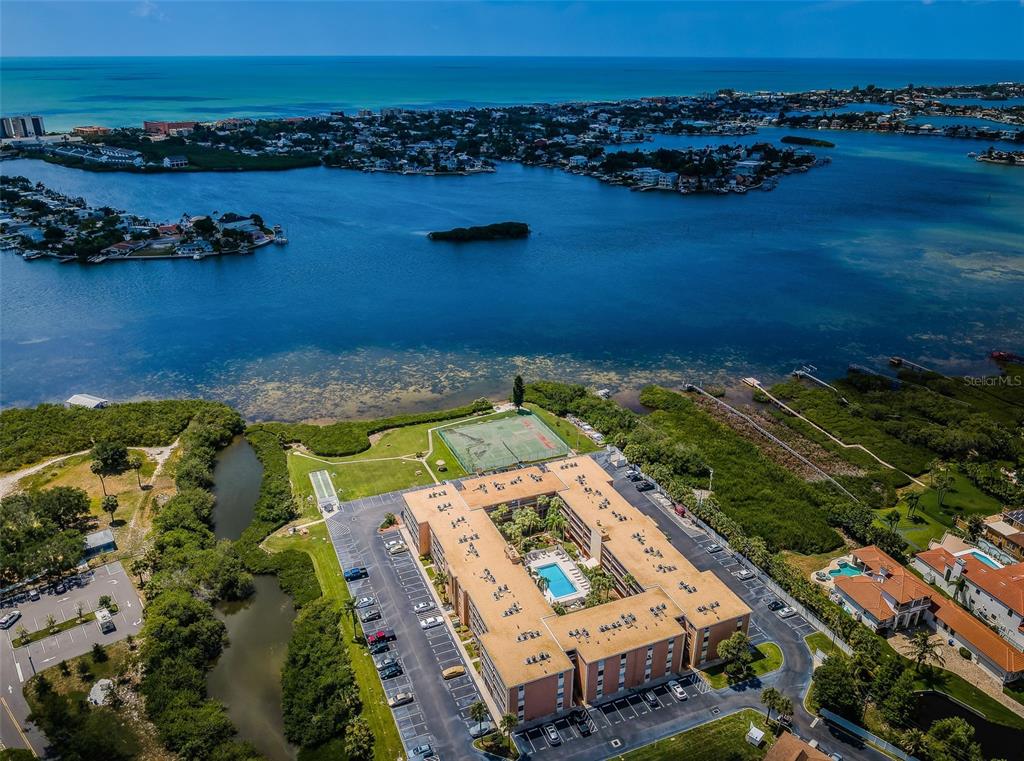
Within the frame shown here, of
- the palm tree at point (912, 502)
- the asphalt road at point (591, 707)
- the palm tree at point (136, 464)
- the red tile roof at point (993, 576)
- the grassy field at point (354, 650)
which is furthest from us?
the palm tree at point (136, 464)

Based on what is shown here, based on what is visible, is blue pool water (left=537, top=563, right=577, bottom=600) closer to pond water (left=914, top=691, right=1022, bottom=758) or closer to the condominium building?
the condominium building

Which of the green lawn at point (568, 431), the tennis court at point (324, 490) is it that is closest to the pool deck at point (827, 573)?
the green lawn at point (568, 431)

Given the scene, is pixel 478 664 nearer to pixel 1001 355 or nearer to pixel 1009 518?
pixel 1009 518

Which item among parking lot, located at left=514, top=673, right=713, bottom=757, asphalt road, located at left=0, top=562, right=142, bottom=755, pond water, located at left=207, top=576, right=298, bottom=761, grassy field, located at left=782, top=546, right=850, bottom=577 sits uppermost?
grassy field, located at left=782, top=546, right=850, bottom=577

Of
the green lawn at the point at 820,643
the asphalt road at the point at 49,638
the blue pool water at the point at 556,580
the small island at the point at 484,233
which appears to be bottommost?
the asphalt road at the point at 49,638

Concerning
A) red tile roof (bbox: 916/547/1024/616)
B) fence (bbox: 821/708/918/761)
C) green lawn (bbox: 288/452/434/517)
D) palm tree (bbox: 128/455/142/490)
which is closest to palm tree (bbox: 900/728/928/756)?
fence (bbox: 821/708/918/761)

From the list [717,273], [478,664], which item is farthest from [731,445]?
[717,273]

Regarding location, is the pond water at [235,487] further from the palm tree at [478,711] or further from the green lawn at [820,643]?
the green lawn at [820,643]
